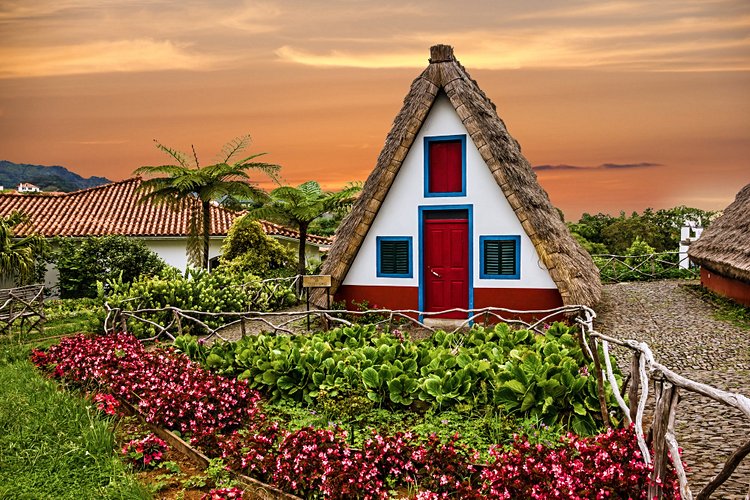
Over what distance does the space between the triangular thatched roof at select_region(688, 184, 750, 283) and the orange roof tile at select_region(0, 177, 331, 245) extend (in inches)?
641

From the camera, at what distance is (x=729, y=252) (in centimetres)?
1598

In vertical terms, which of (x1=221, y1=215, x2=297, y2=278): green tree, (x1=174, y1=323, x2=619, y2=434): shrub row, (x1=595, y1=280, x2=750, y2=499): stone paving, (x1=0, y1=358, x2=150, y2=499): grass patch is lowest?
(x1=0, y1=358, x2=150, y2=499): grass patch

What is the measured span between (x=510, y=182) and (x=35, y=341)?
411 inches

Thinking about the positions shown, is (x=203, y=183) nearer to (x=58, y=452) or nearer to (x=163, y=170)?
(x=163, y=170)

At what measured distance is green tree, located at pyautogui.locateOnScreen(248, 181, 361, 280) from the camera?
67.6 ft

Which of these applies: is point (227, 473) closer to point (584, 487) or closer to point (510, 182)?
point (584, 487)

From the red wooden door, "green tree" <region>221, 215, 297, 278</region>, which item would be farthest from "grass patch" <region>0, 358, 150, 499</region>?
"green tree" <region>221, 215, 297, 278</region>

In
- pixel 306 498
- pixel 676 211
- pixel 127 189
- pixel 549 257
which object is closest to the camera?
pixel 306 498

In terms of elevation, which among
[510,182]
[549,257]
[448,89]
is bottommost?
[549,257]

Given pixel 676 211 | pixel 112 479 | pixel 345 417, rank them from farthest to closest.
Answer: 1. pixel 676 211
2. pixel 345 417
3. pixel 112 479

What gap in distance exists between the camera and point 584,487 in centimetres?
444

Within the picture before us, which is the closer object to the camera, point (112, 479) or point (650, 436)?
point (650, 436)

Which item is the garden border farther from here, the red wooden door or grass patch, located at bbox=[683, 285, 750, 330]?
grass patch, located at bbox=[683, 285, 750, 330]

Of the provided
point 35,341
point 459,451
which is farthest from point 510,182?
point 35,341
